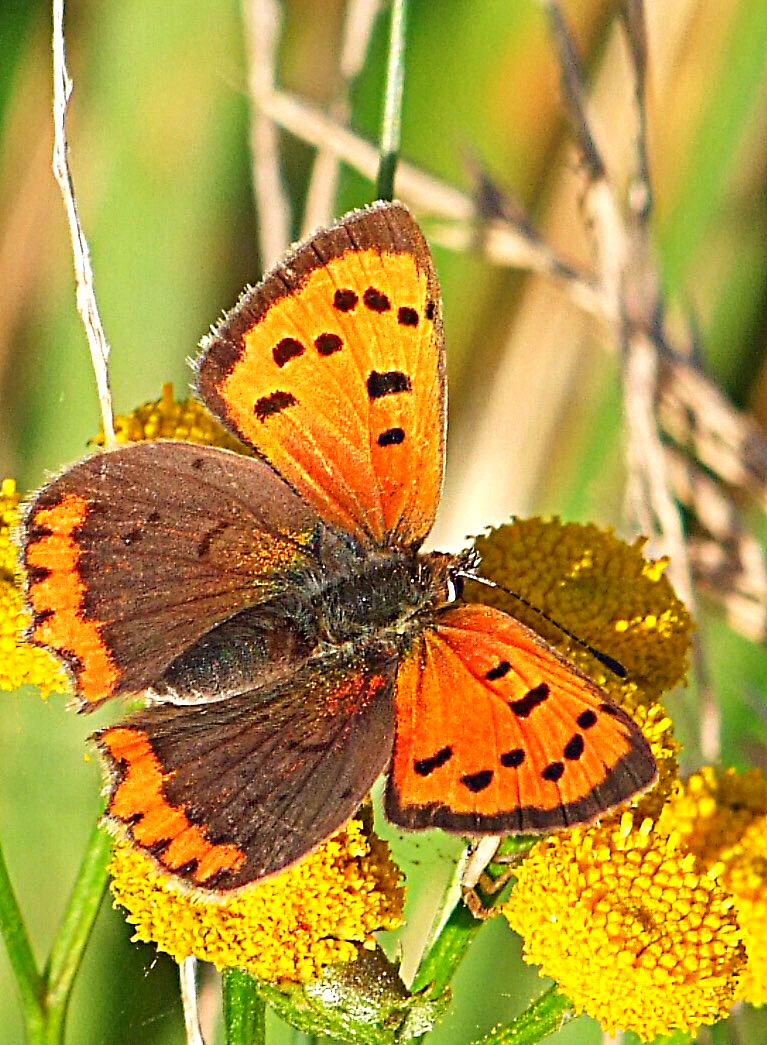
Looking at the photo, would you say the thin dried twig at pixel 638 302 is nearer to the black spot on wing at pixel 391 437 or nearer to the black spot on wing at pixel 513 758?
the black spot on wing at pixel 391 437

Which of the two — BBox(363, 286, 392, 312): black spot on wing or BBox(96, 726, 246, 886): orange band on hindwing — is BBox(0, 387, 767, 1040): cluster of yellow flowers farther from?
BBox(363, 286, 392, 312): black spot on wing

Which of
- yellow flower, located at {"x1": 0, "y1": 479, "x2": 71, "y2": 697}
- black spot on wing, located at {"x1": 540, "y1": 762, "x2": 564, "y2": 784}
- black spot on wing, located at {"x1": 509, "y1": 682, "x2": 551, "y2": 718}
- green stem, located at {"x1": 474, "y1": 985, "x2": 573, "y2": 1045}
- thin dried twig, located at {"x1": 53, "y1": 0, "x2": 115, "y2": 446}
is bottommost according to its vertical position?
green stem, located at {"x1": 474, "y1": 985, "x2": 573, "y2": 1045}

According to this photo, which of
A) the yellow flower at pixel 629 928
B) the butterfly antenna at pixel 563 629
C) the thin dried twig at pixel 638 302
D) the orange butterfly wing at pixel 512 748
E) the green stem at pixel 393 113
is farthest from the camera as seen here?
the thin dried twig at pixel 638 302

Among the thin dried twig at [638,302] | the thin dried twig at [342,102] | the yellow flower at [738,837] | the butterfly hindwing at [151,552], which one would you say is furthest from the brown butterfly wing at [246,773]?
the thin dried twig at [342,102]

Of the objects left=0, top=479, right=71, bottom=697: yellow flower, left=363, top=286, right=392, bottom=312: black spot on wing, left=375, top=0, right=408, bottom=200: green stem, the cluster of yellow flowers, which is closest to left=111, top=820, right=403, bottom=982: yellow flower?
the cluster of yellow flowers

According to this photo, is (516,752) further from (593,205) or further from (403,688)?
(593,205)

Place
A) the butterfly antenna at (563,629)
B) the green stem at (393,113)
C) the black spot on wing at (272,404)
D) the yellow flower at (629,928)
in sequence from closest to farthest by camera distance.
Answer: the yellow flower at (629,928) < the butterfly antenna at (563,629) < the black spot on wing at (272,404) < the green stem at (393,113)

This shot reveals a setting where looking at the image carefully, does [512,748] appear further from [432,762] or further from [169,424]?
[169,424]

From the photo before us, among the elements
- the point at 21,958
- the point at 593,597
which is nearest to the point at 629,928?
the point at 593,597
